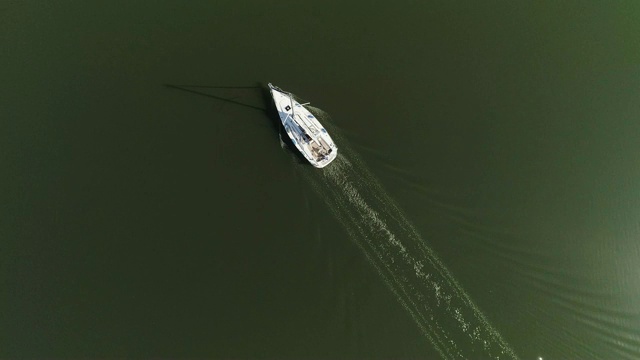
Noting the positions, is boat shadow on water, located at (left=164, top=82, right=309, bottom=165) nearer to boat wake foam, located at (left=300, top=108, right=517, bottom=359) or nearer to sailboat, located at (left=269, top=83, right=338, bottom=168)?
sailboat, located at (left=269, top=83, right=338, bottom=168)

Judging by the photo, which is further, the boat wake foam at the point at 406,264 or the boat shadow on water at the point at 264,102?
the boat shadow on water at the point at 264,102

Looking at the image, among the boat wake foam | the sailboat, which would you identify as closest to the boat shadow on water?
the sailboat

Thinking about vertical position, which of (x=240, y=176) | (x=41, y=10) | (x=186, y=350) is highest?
(x=41, y=10)

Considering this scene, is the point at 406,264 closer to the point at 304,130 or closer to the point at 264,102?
the point at 304,130

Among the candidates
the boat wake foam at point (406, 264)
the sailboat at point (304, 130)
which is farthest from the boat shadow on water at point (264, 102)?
the boat wake foam at point (406, 264)

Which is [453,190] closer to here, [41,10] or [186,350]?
[186,350]

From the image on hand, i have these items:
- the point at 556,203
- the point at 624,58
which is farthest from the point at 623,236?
the point at 624,58

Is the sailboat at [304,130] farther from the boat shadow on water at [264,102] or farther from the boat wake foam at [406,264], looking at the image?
the boat wake foam at [406,264]

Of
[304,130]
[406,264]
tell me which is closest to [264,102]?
[304,130]
